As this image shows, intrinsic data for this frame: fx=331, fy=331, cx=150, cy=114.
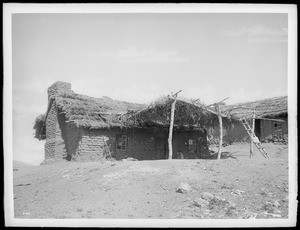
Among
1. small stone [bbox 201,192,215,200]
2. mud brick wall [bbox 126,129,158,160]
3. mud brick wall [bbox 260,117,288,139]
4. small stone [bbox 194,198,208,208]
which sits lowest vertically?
small stone [bbox 194,198,208,208]

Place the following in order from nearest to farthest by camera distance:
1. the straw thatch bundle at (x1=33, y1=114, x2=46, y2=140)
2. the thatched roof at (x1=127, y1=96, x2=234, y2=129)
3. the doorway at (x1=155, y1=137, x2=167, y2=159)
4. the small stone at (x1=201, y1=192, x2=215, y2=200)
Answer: the small stone at (x1=201, y1=192, x2=215, y2=200) → the thatched roof at (x1=127, y1=96, x2=234, y2=129) → the doorway at (x1=155, y1=137, x2=167, y2=159) → the straw thatch bundle at (x1=33, y1=114, x2=46, y2=140)

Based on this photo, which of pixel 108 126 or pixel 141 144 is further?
pixel 141 144

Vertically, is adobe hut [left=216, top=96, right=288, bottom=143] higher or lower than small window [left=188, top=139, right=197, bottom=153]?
higher

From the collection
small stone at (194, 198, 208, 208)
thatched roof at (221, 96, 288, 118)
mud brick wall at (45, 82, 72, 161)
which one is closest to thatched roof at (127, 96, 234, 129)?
thatched roof at (221, 96, 288, 118)

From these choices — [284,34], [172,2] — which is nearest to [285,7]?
[284,34]

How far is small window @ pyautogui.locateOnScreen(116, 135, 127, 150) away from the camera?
14086 millimetres

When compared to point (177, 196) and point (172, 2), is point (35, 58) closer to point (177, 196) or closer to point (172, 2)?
point (172, 2)

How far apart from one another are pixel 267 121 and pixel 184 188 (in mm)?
9657

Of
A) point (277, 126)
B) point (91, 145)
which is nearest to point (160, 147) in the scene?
point (91, 145)

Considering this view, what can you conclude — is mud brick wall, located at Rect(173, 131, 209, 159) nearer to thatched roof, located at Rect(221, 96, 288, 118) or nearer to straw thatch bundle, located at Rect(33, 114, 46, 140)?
thatched roof, located at Rect(221, 96, 288, 118)

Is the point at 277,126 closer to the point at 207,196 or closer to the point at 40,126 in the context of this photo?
the point at 207,196

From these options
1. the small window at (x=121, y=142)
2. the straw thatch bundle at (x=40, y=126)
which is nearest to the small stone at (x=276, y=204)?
the small window at (x=121, y=142)

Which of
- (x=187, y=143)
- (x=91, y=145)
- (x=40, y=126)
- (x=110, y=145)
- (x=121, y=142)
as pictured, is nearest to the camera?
(x=91, y=145)

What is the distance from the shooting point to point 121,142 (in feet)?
46.6
